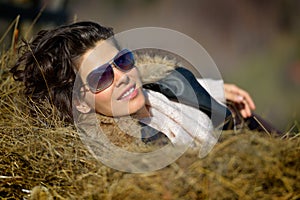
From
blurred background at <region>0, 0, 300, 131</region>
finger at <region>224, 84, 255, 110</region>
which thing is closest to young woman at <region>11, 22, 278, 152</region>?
finger at <region>224, 84, 255, 110</region>

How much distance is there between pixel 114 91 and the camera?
4.78 feet

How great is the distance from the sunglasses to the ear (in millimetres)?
49

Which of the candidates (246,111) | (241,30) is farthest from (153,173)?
(241,30)

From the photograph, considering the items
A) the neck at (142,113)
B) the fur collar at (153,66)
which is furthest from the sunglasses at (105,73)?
the fur collar at (153,66)

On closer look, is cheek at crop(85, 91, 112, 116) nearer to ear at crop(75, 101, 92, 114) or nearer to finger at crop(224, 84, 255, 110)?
ear at crop(75, 101, 92, 114)

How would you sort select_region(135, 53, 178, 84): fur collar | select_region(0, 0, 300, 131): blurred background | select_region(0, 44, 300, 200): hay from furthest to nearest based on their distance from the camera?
select_region(0, 0, 300, 131): blurred background, select_region(135, 53, 178, 84): fur collar, select_region(0, 44, 300, 200): hay

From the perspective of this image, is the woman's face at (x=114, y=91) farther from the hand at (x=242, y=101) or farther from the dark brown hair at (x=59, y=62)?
the hand at (x=242, y=101)

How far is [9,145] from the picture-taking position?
1.28 m

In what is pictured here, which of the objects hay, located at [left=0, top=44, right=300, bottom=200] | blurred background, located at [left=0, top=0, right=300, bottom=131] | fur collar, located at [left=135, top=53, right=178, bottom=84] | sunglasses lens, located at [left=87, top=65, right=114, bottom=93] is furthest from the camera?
blurred background, located at [left=0, top=0, right=300, bottom=131]

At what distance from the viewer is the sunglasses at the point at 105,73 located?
4.79ft

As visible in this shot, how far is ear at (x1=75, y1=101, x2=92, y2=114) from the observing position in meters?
1.52

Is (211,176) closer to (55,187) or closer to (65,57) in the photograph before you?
(55,187)

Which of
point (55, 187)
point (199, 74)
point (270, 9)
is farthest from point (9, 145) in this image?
point (270, 9)

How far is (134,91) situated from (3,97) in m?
0.35
